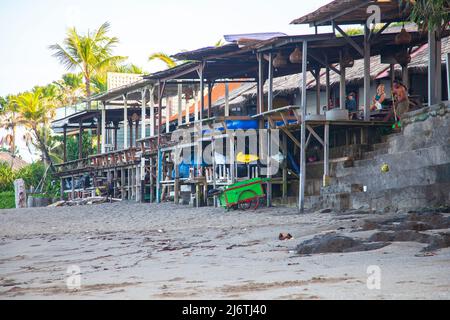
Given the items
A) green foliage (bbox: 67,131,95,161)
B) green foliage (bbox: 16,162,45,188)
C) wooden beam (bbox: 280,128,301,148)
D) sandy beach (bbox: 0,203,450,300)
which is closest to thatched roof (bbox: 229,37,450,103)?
wooden beam (bbox: 280,128,301,148)

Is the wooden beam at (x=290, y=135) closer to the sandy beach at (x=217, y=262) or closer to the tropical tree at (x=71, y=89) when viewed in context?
the sandy beach at (x=217, y=262)

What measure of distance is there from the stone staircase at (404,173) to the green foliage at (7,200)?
3103 cm

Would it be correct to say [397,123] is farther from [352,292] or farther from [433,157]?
[352,292]

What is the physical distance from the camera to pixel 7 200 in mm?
47219

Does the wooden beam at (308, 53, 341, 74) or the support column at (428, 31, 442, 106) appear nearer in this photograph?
the support column at (428, 31, 442, 106)

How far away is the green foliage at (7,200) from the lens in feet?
152

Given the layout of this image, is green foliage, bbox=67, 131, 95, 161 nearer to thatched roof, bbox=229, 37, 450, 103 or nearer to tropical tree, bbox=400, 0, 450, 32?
thatched roof, bbox=229, 37, 450, 103

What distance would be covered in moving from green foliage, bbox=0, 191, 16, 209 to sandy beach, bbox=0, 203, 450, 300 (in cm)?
2826

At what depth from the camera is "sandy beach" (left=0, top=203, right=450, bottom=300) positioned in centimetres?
795

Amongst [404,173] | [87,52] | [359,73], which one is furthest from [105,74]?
[404,173]

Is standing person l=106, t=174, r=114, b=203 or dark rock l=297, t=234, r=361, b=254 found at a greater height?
standing person l=106, t=174, r=114, b=203

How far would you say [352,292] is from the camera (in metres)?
7.43

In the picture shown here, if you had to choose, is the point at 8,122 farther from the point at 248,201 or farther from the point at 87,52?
the point at 248,201
